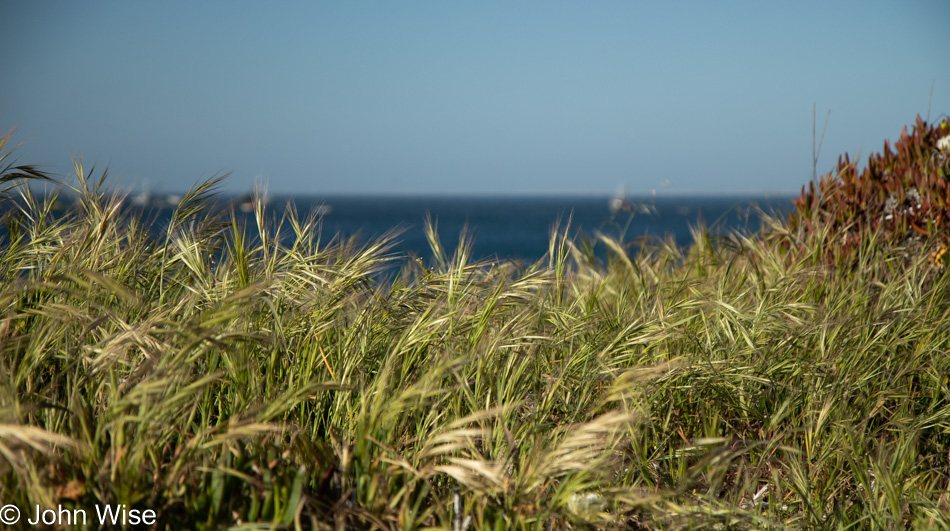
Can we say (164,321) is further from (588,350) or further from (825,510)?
(825,510)

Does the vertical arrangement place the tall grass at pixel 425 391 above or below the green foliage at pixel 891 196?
below

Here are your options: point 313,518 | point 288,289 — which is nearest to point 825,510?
point 313,518

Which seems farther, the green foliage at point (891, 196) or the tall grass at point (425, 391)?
the green foliage at point (891, 196)

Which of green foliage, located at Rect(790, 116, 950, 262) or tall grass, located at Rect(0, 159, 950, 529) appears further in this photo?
green foliage, located at Rect(790, 116, 950, 262)

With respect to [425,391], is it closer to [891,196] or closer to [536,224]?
[891,196]

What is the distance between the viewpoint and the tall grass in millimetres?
1561

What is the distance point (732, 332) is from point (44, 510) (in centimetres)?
246

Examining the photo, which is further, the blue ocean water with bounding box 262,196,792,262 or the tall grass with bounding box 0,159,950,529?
the blue ocean water with bounding box 262,196,792,262

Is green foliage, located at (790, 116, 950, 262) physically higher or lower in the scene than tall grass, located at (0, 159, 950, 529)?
higher

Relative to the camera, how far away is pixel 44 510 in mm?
1367

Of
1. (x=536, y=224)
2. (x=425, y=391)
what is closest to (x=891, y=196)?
(x=425, y=391)

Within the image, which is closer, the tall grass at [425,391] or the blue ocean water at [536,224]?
the tall grass at [425,391]

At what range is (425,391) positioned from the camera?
1.70 m

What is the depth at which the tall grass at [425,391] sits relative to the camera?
156cm
